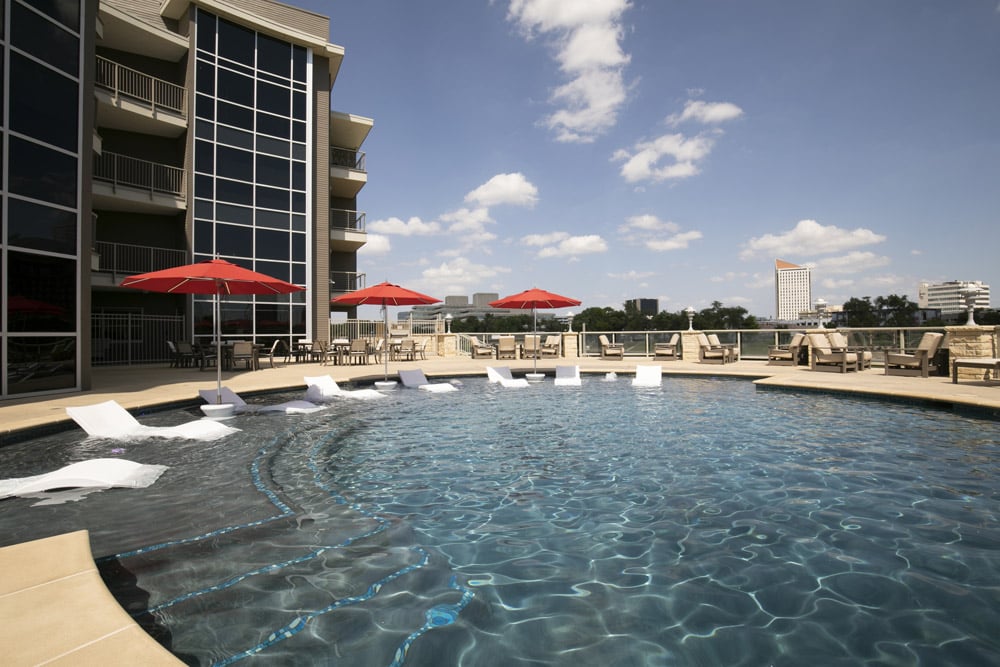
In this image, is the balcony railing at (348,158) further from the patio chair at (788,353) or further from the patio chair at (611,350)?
the patio chair at (788,353)

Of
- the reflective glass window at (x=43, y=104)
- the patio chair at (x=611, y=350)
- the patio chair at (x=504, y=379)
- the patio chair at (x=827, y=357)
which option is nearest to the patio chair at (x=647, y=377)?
the patio chair at (x=504, y=379)

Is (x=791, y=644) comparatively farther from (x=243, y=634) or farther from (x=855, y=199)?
(x=855, y=199)

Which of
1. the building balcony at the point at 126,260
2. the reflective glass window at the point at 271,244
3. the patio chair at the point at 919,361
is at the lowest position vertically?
the patio chair at the point at 919,361

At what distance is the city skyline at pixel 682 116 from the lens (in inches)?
555

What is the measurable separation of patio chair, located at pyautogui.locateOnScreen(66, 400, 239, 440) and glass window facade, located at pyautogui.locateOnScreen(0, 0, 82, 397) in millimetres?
3505

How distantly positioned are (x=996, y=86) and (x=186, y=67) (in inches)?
1165

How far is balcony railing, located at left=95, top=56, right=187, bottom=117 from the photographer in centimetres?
1557

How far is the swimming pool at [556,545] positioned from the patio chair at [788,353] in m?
7.44

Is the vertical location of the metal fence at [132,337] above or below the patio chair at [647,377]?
above

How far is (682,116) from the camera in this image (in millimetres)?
20531

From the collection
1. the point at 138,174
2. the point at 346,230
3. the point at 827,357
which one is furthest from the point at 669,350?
the point at 138,174

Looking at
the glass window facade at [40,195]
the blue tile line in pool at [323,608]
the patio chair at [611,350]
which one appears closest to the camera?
the blue tile line in pool at [323,608]

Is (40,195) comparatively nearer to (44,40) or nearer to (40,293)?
(40,293)

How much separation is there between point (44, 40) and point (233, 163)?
1011cm
